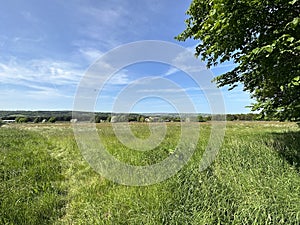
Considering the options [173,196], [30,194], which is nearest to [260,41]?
[173,196]

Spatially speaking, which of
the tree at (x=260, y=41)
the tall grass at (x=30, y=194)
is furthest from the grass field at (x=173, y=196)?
the tree at (x=260, y=41)

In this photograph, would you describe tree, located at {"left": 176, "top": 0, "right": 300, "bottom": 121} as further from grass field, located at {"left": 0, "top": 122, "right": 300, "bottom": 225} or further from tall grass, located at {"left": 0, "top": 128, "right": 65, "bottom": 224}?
tall grass, located at {"left": 0, "top": 128, "right": 65, "bottom": 224}

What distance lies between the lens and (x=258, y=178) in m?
4.89

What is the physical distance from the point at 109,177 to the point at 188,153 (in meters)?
3.17

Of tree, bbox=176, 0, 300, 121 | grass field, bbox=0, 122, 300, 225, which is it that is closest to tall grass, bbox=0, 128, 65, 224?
grass field, bbox=0, 122, 300, 225

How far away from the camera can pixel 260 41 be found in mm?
5875

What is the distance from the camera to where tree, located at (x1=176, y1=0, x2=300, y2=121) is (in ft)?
16.1

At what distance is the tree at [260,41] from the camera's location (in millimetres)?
4906

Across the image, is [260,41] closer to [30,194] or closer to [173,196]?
[173,196]

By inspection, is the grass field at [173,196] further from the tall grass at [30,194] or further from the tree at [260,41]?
the tree at [260,41]

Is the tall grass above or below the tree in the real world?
below

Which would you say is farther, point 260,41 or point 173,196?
point 260,41

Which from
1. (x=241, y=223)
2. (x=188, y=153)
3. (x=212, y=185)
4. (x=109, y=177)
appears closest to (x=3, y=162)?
(x=109, y=177)

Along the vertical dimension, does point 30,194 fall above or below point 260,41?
below
